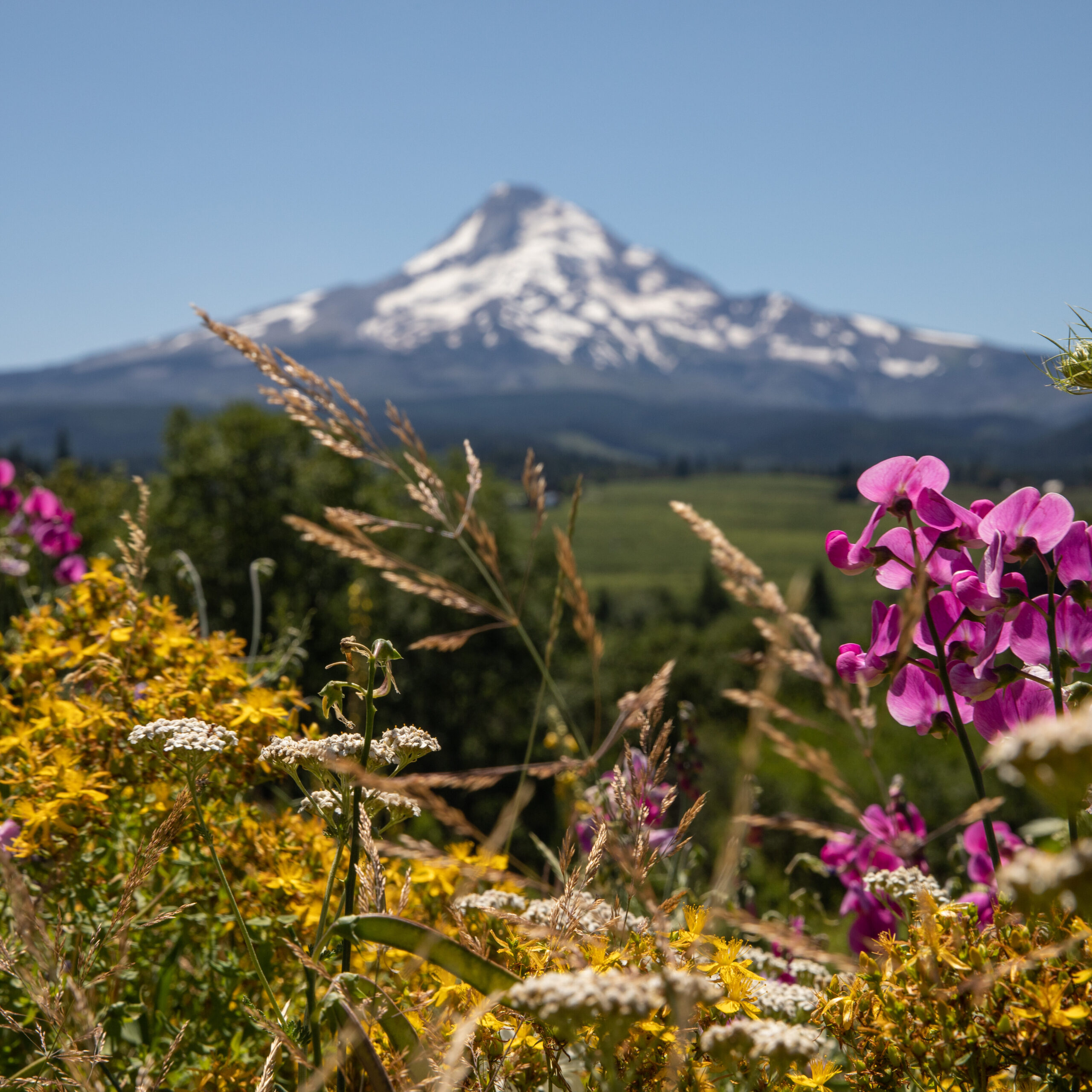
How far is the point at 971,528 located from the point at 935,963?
0.67 m

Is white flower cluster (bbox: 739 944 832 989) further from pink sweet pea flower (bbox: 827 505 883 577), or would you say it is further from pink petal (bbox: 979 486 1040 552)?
pink petal (bbox: 979 486 1040 552)

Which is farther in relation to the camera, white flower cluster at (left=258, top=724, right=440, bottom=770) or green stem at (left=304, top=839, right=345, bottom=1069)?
white flower cluster at (left=258, top=724, right=440, bottom=770)

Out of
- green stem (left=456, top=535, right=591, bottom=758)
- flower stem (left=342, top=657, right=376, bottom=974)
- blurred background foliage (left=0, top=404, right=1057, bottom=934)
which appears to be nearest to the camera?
flower stem (left=342, top=657, right=376, bottom=974)

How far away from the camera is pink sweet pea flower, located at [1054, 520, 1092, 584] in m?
1.37

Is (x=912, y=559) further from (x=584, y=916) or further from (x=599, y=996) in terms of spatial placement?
(x=599, y=996)

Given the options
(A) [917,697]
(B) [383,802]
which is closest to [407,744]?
(B) [383,802]

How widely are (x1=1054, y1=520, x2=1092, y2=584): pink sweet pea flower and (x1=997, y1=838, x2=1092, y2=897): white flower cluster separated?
3.07 feet

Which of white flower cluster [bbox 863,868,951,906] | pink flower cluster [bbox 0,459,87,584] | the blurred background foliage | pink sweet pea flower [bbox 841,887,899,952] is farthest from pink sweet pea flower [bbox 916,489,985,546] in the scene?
the blurred background foliage

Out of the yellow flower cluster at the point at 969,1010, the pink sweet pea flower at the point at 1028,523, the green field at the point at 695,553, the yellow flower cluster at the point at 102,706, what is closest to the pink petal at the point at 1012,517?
the pink sweet pea flower at the point at 1028,523

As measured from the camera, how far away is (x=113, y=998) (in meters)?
1.70

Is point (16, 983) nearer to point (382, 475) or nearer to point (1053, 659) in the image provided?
point (1053, 659)

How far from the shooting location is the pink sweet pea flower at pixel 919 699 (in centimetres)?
152

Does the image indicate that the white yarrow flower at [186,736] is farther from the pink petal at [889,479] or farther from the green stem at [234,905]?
the pink petal at [889,479]

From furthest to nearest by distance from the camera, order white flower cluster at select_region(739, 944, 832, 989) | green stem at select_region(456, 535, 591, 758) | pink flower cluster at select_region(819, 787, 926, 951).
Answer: pink flower cluster at select_region(819, 787, 926, 951) → white flower cluster at select_region(739, 944, 832, 989) → green stem at select_region(456, 535, 591, 758)
